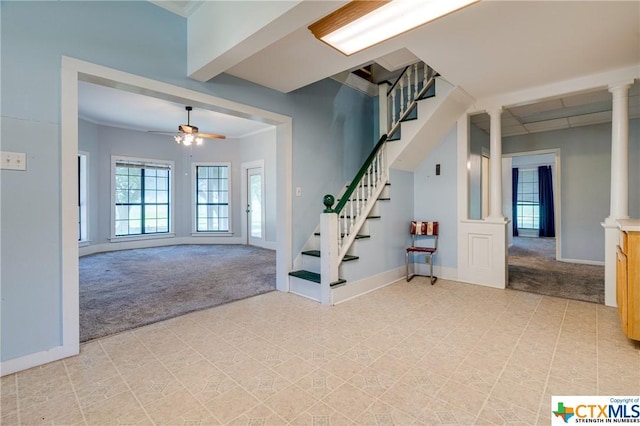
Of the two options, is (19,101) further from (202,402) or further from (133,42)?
(202,402)

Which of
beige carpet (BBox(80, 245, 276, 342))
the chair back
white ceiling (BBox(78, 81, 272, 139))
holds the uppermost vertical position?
white ceiling (BBox(78, 81, 272, 139))

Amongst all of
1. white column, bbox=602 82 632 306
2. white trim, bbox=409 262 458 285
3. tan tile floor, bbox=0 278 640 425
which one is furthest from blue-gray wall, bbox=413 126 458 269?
white column, bbox=602 82 632 306

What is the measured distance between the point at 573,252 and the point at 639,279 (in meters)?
4.29

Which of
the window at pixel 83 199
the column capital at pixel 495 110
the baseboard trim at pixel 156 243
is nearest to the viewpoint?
the column capital at pixel 495 110

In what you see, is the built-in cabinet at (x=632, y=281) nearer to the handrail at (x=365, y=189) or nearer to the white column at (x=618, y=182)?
the white column at (x=618, y=182)

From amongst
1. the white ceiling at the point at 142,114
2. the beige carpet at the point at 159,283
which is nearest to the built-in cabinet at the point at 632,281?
the beige carpet at the point at 159,283

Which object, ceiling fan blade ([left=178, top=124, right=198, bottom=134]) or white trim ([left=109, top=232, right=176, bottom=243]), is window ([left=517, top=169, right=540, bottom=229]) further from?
white trim ([left=109, top=232, right=176, bottom=243])

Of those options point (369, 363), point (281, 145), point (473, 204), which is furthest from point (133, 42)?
point (473, 204)

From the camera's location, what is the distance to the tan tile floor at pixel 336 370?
164 cm

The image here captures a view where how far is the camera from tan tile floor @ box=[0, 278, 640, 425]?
5.40ft

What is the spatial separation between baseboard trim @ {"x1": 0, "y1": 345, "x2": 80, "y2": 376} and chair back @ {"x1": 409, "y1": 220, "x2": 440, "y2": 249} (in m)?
4.06

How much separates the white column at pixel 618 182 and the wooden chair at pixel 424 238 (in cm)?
182

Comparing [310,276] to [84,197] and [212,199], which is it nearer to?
[212,199]

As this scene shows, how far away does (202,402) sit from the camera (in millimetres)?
1734
